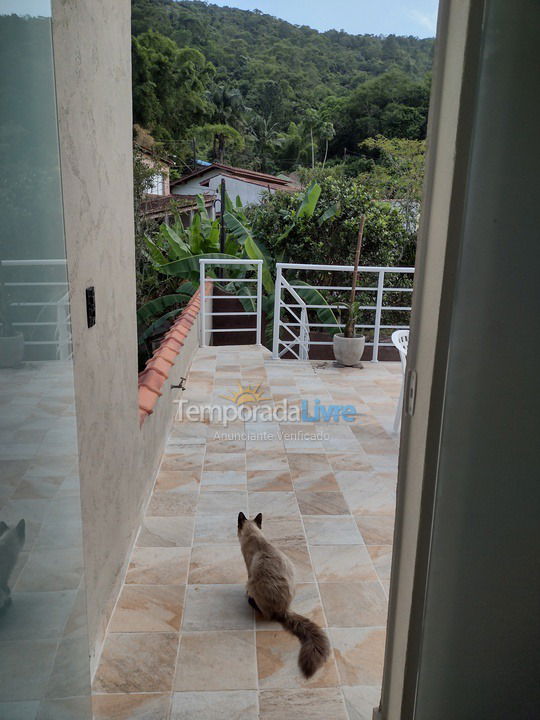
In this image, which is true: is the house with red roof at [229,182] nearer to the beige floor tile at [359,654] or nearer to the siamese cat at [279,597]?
the siamese cat at [279,597]

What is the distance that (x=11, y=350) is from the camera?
3.13 feet

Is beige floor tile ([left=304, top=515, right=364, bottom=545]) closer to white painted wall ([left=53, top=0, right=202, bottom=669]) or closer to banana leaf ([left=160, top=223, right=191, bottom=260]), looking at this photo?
white painted wall ([left=53, top=0, right=202, bottom=669])

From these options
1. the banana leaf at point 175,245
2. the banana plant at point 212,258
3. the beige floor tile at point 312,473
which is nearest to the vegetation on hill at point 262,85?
the banana plant at point 212,258

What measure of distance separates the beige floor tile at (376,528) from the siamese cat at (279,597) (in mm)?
624

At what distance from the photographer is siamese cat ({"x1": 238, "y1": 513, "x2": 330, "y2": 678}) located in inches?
68.9

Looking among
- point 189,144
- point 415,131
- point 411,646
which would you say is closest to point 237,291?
point 411,646

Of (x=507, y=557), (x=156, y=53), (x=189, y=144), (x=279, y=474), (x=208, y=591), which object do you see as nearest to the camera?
(x=507, y=557)

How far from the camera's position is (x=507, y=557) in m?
1.13

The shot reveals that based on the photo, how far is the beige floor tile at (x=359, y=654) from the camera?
1726 mm

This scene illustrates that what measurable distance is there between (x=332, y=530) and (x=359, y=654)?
0.79 meters

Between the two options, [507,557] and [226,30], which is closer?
[507,557]

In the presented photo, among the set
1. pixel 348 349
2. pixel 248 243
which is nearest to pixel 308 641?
pixel 348 349

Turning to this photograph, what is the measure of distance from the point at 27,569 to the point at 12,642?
0.39 ft

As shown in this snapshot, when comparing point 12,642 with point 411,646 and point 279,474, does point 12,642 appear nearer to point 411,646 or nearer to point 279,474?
point 411,646
